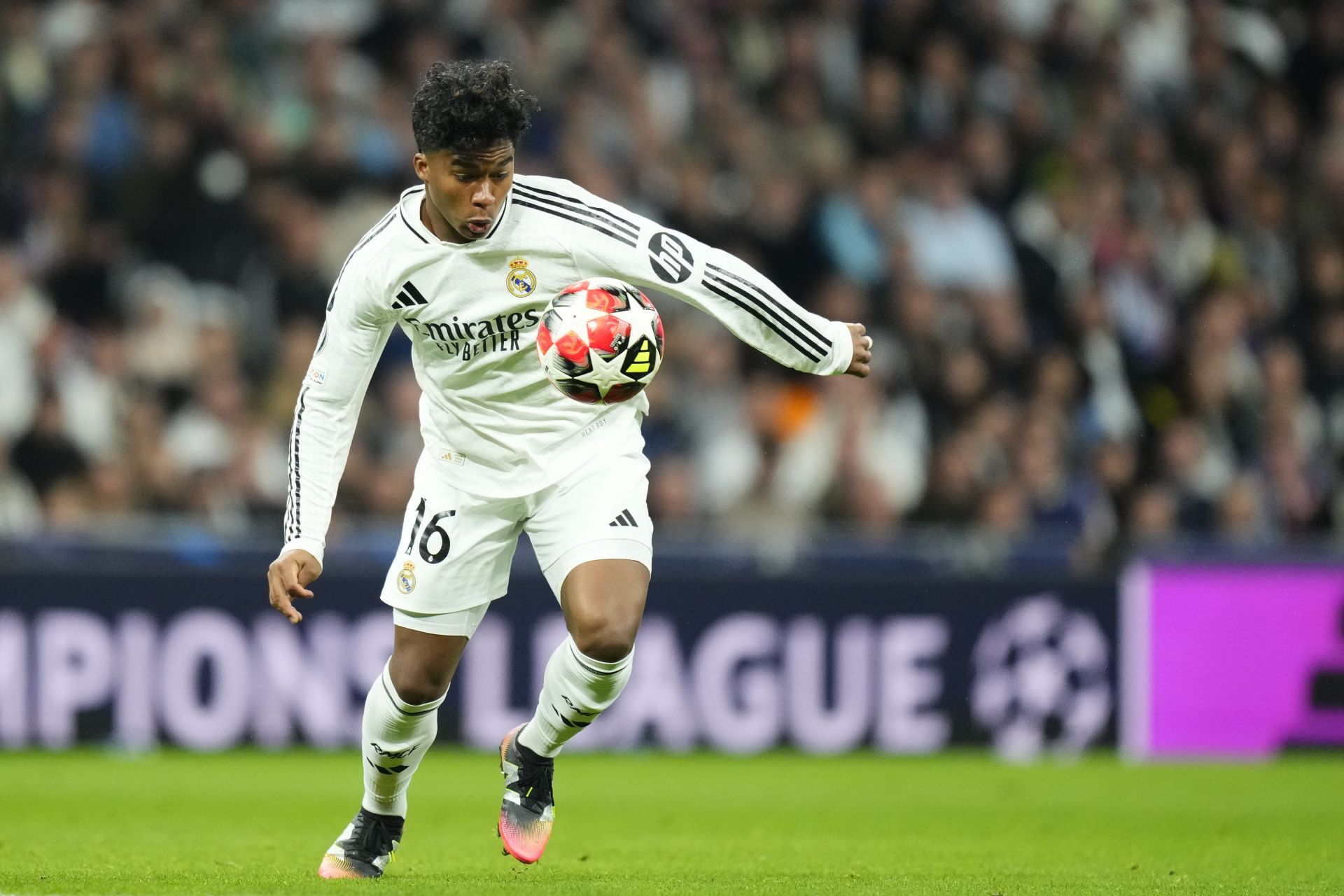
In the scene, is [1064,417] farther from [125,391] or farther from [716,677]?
[125,391]

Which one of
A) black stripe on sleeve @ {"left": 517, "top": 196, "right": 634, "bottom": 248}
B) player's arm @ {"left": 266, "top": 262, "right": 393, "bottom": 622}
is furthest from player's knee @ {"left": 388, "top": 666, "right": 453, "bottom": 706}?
black stripe on sleeve @ {"left": 517, "top": 196, "right": 634, "bottom": 248}

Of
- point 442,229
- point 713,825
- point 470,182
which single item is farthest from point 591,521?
point 713,825

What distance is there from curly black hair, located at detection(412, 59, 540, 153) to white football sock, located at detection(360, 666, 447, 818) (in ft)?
5.29

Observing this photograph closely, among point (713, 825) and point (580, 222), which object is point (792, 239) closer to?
point (713, 825)

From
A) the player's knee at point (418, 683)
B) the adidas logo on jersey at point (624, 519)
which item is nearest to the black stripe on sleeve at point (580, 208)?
the adidas logo on jersey at point (624, 519)

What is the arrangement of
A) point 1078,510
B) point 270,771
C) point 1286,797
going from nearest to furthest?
point 1286,797 < point 270,771 < point 1078,510

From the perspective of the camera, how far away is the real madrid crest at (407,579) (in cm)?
588

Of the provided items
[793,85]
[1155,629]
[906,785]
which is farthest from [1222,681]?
[793,85]

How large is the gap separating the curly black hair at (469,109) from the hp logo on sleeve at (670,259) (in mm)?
531

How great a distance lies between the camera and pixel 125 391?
1148cm

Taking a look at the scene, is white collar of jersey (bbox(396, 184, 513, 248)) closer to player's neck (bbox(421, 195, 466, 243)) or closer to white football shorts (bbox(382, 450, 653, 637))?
player's neck (bbox(421, 195, 466, 243))

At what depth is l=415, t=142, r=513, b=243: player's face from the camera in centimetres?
547

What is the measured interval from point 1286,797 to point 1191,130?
266 inches

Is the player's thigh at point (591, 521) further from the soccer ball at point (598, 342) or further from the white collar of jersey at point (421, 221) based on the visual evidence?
the white collar of jersey at point (421, 221)
